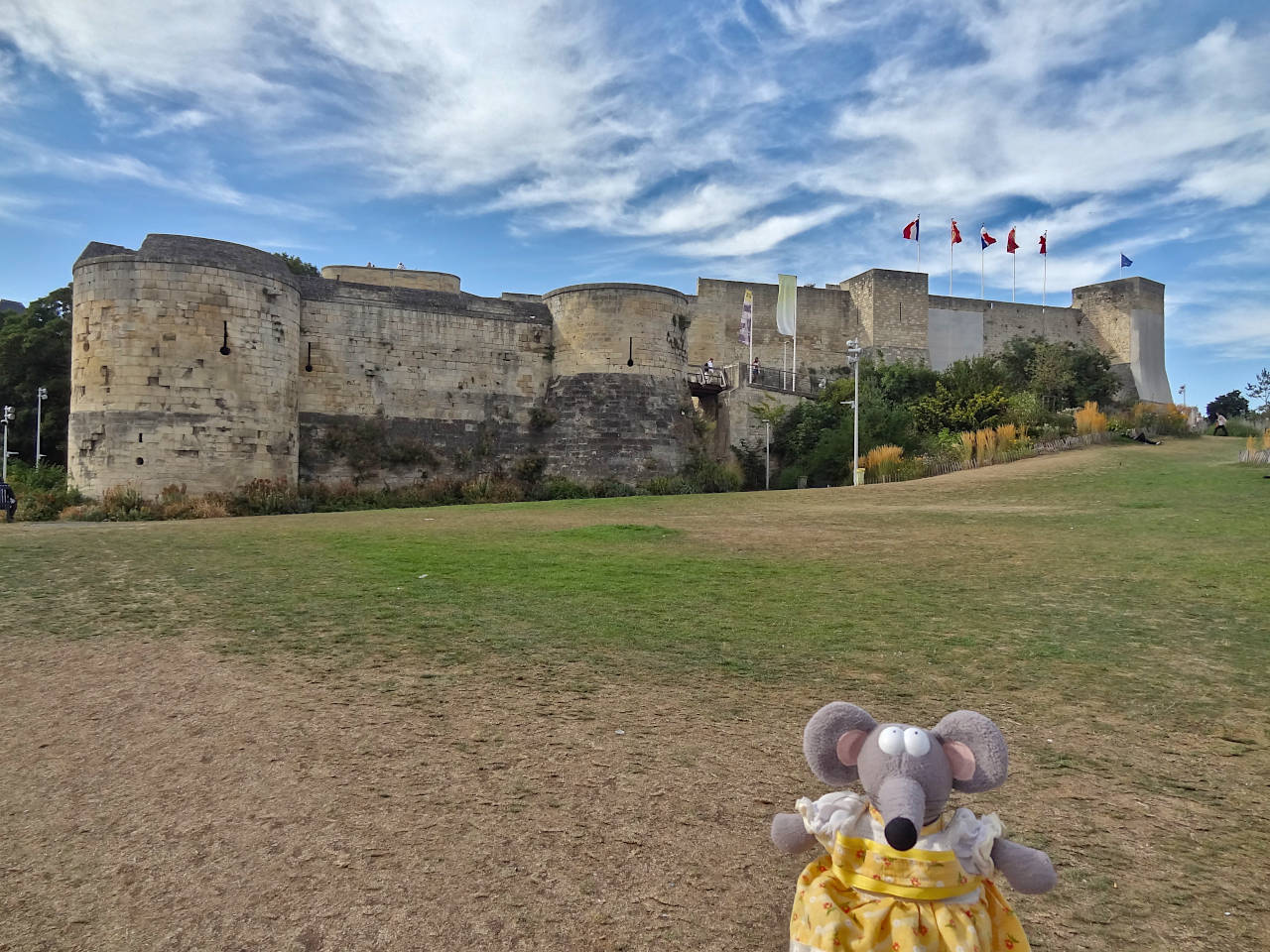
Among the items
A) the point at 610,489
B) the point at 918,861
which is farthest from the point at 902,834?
the point at 610,489

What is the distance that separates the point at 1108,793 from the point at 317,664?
14.9ft

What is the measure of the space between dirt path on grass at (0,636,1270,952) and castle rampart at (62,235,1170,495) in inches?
632

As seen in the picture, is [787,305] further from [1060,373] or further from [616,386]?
[616,386]

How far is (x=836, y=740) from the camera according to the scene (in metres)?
2.41

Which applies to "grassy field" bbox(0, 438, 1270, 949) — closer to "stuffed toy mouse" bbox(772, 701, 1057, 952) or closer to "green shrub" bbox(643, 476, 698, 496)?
"stuffed toy mouse" bbox(772, 701, 1057, 952)

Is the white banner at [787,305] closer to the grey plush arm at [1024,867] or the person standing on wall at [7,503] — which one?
the person standing on wall at [7,503]

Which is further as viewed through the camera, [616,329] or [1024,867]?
[616,329]

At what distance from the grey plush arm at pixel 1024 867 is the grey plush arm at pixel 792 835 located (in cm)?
51

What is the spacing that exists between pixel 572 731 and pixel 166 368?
1856 centimetres

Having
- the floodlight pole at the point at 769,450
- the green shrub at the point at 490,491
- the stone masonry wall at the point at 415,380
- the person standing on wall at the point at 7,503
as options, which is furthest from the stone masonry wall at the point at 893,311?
the person standing on wall at the point at 7,503

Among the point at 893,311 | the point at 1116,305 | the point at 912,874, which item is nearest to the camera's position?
the point at 912,874

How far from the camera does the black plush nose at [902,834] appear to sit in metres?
2.09

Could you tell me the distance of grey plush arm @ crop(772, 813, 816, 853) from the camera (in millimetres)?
2436

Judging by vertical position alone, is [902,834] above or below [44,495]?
below
